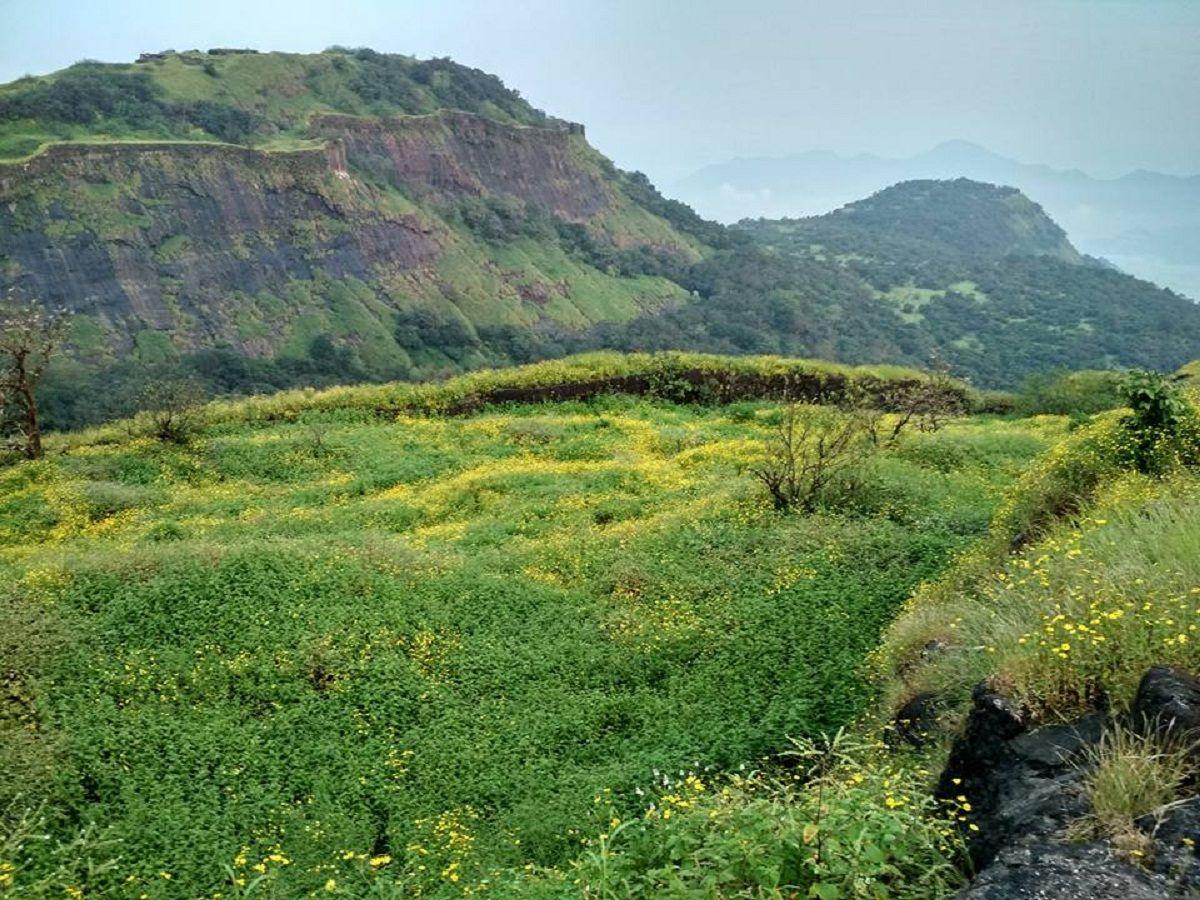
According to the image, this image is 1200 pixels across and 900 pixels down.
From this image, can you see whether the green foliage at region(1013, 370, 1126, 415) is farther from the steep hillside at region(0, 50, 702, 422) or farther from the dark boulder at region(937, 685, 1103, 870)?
the steep hillside at region(0, 50, 702, 422)

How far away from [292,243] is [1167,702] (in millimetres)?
95757

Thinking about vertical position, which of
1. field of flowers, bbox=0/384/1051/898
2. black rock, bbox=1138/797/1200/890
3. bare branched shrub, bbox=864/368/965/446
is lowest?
field of flowers, bbox=0/384/1051/898

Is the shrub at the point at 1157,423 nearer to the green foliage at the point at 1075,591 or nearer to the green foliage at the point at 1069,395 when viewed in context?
the green foliage at the point at 1075,591

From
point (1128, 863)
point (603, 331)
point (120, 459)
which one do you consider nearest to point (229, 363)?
point (603, 331)

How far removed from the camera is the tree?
20.8 m

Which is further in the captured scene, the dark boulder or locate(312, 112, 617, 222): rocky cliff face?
locate(312, 112, 617, 222): rocky cliff face

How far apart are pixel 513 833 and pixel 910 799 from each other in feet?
13.0

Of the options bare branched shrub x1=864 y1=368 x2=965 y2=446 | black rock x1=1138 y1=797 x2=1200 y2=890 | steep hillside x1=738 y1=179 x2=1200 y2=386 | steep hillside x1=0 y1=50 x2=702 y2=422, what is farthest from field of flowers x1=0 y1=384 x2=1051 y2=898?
steep hillside x1=738 y1=179 x2=1200 y2=386

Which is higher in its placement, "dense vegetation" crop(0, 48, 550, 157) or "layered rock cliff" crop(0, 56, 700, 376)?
"dense vegetation" crop(0, 48, 550, 157)

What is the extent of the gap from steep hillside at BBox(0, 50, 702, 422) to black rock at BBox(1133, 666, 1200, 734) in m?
73.6

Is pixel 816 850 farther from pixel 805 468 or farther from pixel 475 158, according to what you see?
pixel 475 158

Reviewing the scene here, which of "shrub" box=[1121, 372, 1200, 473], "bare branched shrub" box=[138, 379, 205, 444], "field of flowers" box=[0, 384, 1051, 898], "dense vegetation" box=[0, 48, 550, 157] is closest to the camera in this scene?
"field of flowers" box=[0, 384, 1051, 898]

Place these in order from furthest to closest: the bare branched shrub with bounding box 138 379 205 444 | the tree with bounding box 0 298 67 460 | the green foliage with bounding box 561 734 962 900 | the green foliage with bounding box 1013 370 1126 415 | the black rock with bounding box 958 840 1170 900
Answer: the green foliage with bounding box 1013 370 1126 415, the bare branched shrub with bounding box 138 379 205 444, the tree with bounding box 0 298 67 460, the green foliage with bounding box 561 734 962 900, the black rock with bounding box 958 840 1170 900

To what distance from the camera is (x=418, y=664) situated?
10617 millimetres
